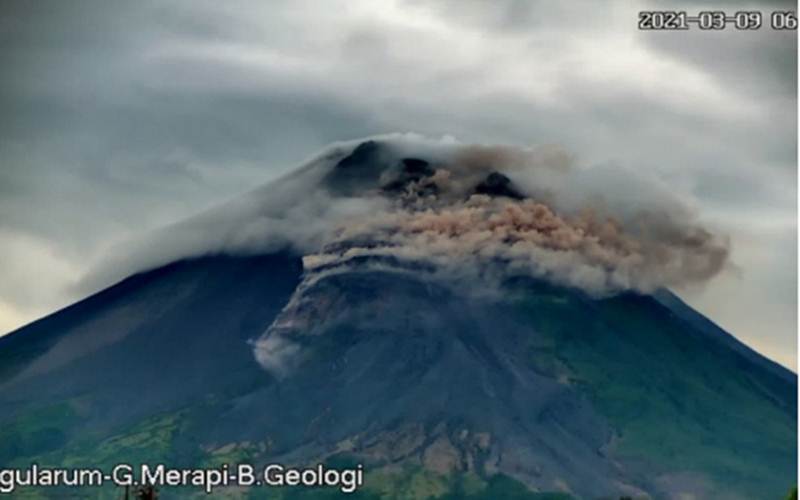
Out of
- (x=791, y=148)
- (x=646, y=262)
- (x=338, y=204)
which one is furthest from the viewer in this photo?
(x=338, y=204)

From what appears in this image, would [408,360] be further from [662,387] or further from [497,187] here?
[662,387]

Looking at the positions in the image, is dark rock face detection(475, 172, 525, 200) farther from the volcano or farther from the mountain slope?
the mountain slope

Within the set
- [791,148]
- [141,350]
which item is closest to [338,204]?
[141,350]

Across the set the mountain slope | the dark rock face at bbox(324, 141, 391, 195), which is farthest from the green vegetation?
the dark rock face at bbox(324, 141, 391, 195)

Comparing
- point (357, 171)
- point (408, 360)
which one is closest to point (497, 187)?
point (357, 171)

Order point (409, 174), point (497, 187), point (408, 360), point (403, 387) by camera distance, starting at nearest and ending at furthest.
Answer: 1. point (497, 187)
2. point (409, 174)
3. point (403, 387)
4. point (408, 360)

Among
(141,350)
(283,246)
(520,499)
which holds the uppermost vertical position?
(283,246)

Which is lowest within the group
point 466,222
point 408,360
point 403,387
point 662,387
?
point 403,387

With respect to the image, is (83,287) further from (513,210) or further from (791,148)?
(791,148)
